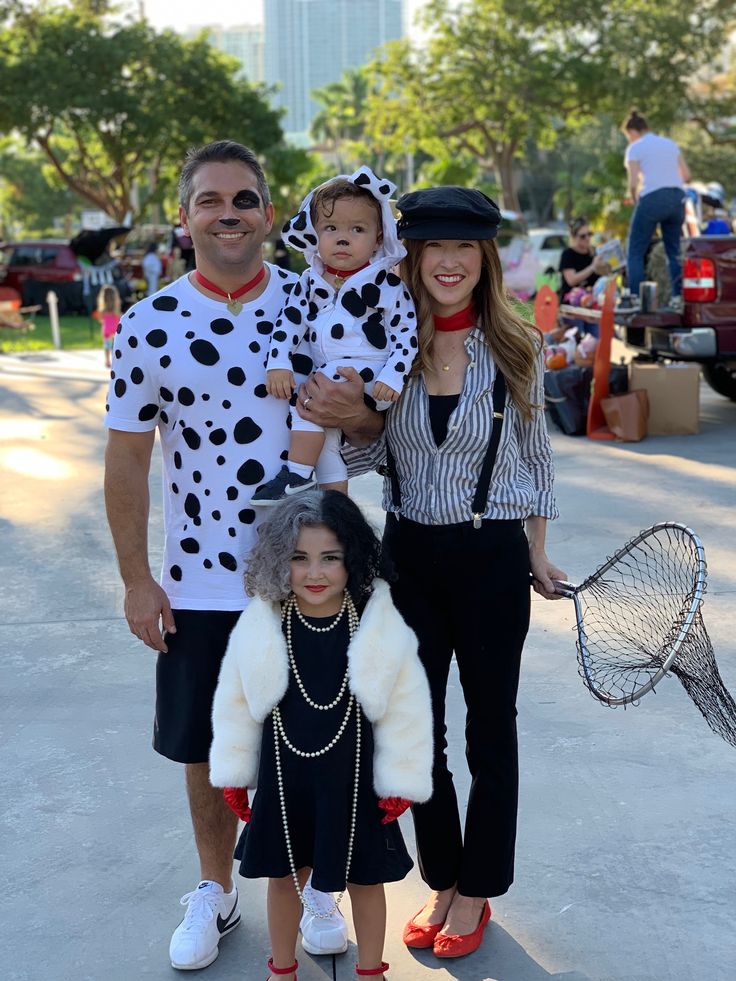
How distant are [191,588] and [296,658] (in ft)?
1.37

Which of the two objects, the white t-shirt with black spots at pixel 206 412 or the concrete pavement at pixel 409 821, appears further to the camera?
the concrete pavement at pixel 409 821

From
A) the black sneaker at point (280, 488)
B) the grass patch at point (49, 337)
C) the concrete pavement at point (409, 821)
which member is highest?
the black sneaker at point (280, 488)

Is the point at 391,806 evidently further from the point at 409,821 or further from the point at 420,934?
the point at 409,821

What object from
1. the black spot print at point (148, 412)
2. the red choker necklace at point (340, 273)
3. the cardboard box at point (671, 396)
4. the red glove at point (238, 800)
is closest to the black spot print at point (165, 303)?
the black spot print at point (148, 412)

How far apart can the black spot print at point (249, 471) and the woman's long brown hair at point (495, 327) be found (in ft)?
1.45

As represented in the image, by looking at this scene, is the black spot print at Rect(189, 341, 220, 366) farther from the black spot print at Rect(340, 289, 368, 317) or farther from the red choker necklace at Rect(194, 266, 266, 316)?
the black spot print at Rect(340, 289, 368, 317)

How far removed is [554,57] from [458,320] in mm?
29547

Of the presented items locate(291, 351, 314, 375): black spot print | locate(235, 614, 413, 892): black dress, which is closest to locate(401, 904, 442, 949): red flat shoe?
locate(235, 614, 413, 892): black dress

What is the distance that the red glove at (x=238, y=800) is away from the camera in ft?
9.15

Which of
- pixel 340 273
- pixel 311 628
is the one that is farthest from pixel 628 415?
pixel 311 628

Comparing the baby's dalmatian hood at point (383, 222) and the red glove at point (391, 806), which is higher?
the baby's dalmatian hood at point (383, 222)

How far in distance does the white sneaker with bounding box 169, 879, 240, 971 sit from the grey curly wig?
0.94 metres

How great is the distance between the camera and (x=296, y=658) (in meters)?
2.72

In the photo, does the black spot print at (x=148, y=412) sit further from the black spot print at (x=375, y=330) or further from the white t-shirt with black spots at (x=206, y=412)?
the black spot print at (x=375, y=330)
